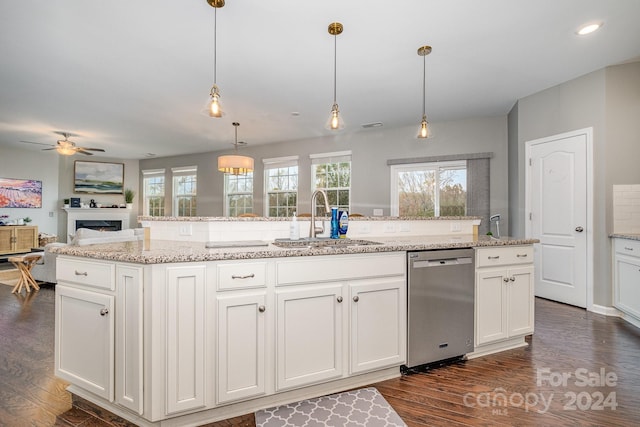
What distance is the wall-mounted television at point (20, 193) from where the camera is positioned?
24.6 feet

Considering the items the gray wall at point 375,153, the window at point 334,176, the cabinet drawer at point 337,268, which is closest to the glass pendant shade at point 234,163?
the window at point 334,176

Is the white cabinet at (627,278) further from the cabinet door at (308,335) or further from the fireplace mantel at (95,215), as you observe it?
the fireplace mantel at (95,215)

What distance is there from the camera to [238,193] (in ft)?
25.7

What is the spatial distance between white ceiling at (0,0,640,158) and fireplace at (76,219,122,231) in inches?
151

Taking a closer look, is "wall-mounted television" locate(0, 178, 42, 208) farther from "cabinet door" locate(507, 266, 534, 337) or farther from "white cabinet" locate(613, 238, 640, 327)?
"white cabinet" locate(613, 238, 640, 327)

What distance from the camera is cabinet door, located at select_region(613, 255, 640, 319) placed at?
305 centimetres

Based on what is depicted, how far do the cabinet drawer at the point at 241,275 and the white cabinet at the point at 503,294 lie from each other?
61.6 inches

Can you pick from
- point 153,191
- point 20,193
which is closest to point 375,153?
point 153,191

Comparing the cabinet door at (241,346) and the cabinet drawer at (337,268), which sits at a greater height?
the cabinet drawer at (337,268)

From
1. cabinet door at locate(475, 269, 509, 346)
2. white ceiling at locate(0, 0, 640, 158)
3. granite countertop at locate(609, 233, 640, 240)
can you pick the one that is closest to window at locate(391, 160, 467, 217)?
white ceiling at locate(0, 0, 640, 158)

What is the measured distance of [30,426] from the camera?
1.64m

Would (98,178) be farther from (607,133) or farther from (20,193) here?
(607,133)

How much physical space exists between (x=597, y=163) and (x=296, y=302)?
381 cm

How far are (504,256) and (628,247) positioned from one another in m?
1.77
